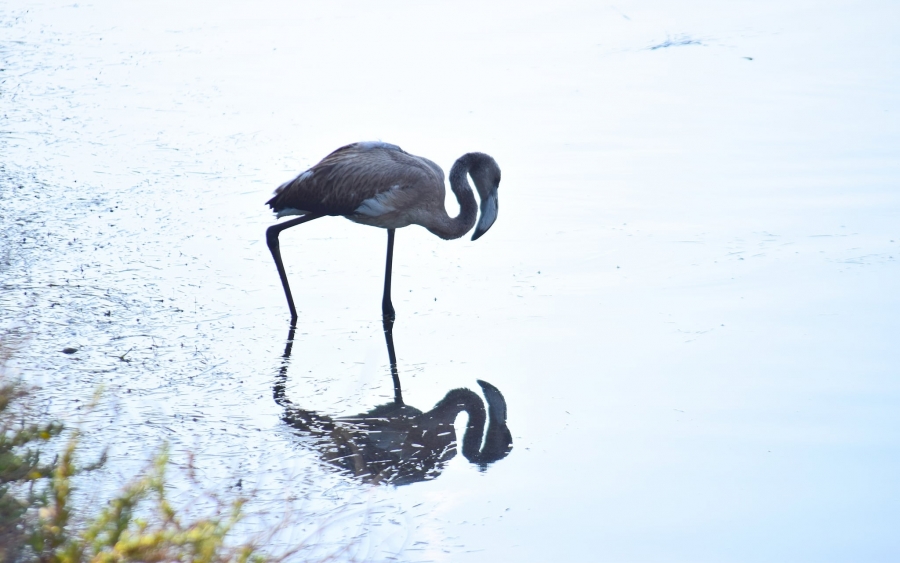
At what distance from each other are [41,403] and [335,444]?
53.9 inches

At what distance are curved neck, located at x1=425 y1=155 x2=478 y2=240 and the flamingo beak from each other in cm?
5

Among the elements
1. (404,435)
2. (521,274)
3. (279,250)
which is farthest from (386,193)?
(404,435)

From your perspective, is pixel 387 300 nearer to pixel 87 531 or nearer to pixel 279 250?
pixel 279 250

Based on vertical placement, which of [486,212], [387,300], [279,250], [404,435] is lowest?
[404,435]

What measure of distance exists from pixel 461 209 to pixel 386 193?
56 centimetres

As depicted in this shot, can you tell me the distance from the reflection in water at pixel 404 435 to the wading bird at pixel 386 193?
123cm

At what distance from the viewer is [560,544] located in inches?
177

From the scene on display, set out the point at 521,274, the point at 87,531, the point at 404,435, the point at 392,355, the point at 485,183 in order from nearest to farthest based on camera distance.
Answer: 1. the point at 87,531
2. the point at 404,435
3. the point at 392,355
4. the point at 485,183
5. the point at 521,274

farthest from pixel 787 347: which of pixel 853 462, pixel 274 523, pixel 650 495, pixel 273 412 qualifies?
pixel 274 523

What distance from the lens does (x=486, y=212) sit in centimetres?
712

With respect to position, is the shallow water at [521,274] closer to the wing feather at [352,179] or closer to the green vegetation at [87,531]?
the wing feather at [352,179]

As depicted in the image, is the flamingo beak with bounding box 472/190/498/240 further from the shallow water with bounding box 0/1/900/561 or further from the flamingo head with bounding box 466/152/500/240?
the shallow water with bounding box 0/1/900/561

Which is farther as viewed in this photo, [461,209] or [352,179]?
[461,209]

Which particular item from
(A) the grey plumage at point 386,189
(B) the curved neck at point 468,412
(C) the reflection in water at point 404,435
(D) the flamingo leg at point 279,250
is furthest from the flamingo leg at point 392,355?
(A) the grey plumage at point 386,189
